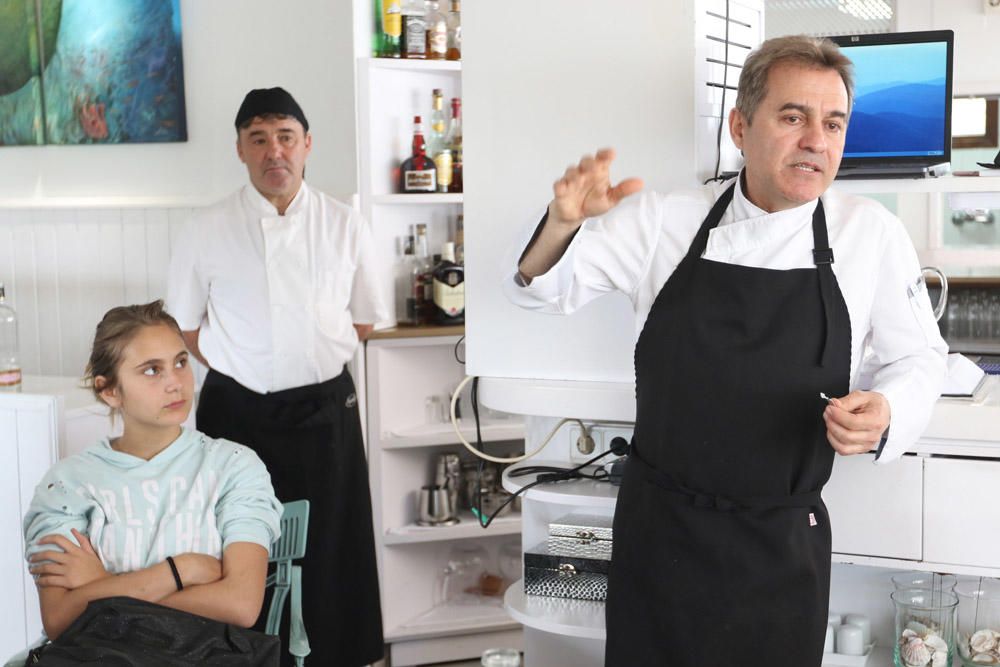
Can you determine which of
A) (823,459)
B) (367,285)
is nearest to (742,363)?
(823,459)

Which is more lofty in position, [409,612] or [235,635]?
[235,635]

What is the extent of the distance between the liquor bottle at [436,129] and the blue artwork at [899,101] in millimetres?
1756

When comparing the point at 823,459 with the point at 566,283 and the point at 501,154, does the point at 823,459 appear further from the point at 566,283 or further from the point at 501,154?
the point at 501,154

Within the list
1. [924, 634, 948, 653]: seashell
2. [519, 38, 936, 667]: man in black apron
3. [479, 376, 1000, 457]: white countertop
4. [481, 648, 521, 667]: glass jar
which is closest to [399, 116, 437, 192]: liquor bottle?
[479, 376, 1000, 457]: white countertop

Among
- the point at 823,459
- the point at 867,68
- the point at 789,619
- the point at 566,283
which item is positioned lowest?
the point at 789,619

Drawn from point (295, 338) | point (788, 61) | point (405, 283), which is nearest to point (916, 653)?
point (788, 61)

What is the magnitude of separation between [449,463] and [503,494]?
0.67 feet

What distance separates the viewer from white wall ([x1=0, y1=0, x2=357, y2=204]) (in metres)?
3.78

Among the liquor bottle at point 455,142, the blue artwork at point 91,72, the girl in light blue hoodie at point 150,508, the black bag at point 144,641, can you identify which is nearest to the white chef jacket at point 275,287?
the liquor bottle at point 455,142

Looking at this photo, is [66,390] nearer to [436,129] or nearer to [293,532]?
[293,532]

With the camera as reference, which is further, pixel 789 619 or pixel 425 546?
pixel 425 546

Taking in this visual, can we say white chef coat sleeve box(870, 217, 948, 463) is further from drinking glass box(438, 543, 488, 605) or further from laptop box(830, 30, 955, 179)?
drinking glass box(438, 543, 488, 605)

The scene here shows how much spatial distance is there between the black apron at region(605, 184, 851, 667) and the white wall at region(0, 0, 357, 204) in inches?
82.4

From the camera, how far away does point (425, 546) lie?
3.77 m
